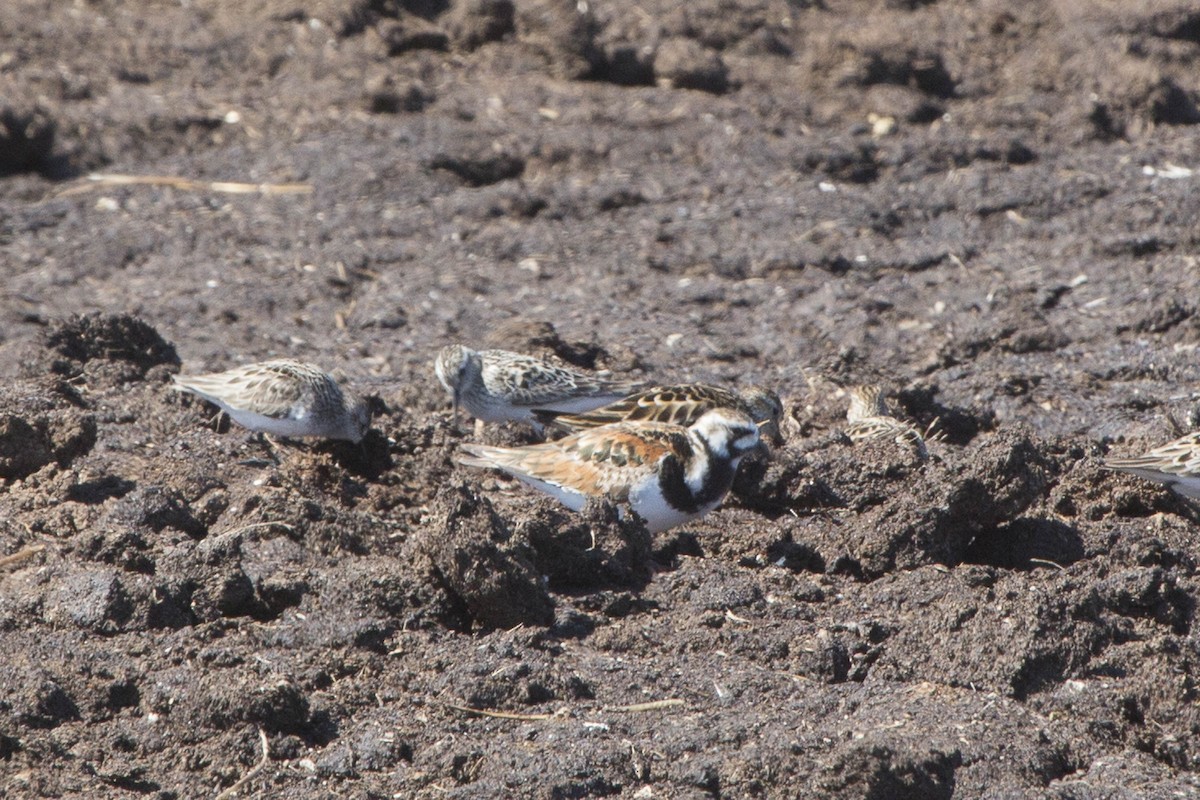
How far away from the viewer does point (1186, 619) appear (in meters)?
6.19

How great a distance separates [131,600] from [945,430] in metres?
4.80

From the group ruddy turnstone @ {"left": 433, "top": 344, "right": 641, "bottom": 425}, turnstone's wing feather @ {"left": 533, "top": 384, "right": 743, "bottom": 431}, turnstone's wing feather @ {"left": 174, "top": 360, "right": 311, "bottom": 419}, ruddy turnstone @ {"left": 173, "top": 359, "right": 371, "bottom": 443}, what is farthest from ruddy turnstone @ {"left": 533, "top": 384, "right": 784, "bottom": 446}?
turnstone's wing feather @ {"left": 174, "top": 360, "right": 311, "bottom": 419}

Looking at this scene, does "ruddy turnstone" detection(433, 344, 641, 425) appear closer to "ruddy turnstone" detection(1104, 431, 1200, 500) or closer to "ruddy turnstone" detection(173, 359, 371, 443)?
"ruddy turnstone" detection(173, 359, 371, 443)

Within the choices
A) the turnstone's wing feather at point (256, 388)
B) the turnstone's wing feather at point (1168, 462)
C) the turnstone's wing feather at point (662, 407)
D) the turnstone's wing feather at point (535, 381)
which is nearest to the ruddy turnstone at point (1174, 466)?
the turnstone's wing feather at point (1168, 462)

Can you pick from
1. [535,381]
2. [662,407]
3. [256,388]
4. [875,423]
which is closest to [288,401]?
[256,388]

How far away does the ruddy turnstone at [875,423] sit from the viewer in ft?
26.4

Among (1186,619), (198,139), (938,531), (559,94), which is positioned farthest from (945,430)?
(198,139)

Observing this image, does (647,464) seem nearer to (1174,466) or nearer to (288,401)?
(288,401)

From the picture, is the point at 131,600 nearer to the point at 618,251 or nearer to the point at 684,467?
the point at 684,467

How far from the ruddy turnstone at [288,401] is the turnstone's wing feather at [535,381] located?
3.14ft

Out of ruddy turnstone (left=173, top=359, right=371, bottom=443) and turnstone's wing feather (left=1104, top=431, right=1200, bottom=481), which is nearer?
turnstone's wing feather (left=1104, top=431, right=1200, bottom=481)

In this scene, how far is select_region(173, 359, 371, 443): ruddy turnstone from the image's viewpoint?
8.00m

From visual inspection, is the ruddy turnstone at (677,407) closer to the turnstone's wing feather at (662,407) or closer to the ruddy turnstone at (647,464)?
the turnstone's wing feather at (662,407)

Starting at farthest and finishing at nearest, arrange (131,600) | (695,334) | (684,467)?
(695,334)
(684,467)
(131,600)
